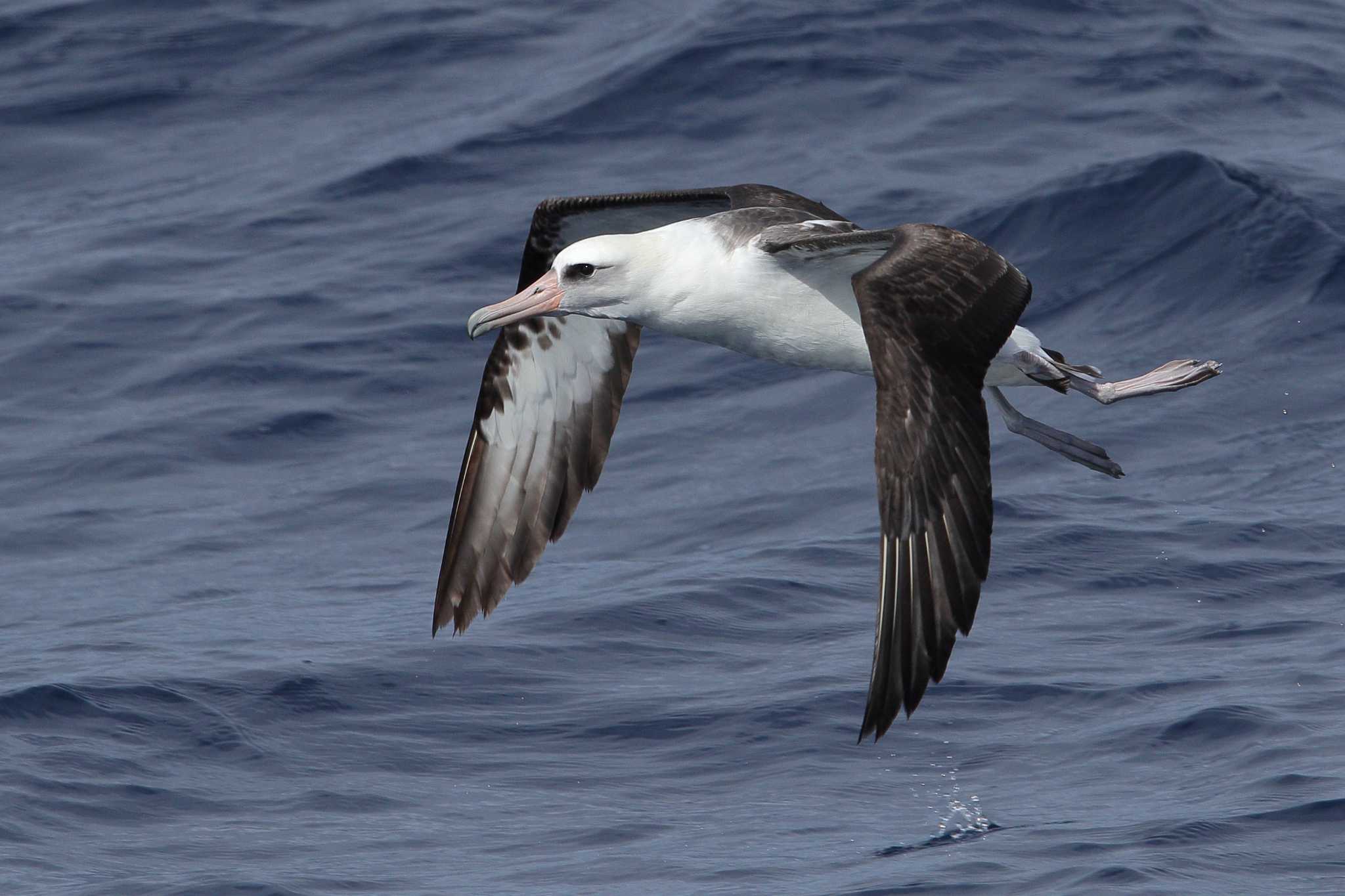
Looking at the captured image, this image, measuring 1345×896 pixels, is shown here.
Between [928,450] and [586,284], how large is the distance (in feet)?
6.92

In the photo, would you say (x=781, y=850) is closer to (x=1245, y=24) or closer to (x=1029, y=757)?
(x=1029, y=757)

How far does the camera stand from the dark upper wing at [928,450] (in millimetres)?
7852

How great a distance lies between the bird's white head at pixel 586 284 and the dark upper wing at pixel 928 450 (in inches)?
60.2

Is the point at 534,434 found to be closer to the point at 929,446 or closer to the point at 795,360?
the point at 795,360

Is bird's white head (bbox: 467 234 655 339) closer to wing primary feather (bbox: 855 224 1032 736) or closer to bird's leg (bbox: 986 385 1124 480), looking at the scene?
wing primary feather (bbox: 855 224 1032 736)

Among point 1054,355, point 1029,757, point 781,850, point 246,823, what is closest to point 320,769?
point 246,823

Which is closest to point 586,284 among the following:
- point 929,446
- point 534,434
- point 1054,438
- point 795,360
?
point 795,360

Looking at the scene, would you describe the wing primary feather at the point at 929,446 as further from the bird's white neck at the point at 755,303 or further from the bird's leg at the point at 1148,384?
the bird's leg at the point at 1148,384

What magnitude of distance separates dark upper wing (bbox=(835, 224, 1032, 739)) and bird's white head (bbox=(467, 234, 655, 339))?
153 centimetres

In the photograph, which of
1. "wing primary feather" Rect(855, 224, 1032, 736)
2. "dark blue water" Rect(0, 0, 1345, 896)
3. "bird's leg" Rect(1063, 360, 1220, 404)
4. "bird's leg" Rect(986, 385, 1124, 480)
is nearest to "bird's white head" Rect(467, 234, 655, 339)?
"wing primary feather" Rect(855, 224, 1032, 736)

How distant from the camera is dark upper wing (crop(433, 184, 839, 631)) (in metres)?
10.7

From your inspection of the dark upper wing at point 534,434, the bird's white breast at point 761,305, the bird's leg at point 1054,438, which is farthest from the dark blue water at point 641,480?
the bird's white breast at point 761,305

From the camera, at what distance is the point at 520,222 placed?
16922 mm

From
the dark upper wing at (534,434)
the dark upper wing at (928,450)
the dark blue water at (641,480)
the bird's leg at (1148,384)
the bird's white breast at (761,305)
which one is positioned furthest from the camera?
the dark upper wing at (534,434)
